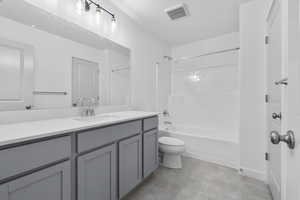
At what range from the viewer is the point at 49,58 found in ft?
4.55

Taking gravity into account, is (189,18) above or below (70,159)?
above

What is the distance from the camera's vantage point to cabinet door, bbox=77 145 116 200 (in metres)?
1.03

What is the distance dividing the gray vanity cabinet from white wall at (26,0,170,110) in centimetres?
74

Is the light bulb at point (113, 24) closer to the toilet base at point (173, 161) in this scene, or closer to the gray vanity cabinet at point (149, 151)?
the gray vanity cabinet at point (149, 151)

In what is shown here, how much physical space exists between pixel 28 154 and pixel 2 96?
674 millimetres

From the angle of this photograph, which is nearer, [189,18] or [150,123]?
[150,123]

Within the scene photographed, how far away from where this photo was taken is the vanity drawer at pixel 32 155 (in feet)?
2.30

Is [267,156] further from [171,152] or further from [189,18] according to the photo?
[189,18]

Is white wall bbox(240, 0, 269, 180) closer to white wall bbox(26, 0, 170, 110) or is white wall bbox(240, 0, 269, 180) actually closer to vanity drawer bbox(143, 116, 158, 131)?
vanity drawer bbox(143, 116, 158, 131)

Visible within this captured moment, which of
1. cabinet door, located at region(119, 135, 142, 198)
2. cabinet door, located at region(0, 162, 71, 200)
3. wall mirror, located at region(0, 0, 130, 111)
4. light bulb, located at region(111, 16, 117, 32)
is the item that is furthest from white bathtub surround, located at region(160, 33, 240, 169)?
cabinet door, located at region(0, 162, 71, 200)

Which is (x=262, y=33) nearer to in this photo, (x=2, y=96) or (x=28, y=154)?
(x=28, y=154)

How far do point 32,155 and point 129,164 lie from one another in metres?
0.88

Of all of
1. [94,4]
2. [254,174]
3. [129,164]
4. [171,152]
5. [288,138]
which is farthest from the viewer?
[171,152]

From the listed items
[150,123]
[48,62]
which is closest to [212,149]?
[150,123]
